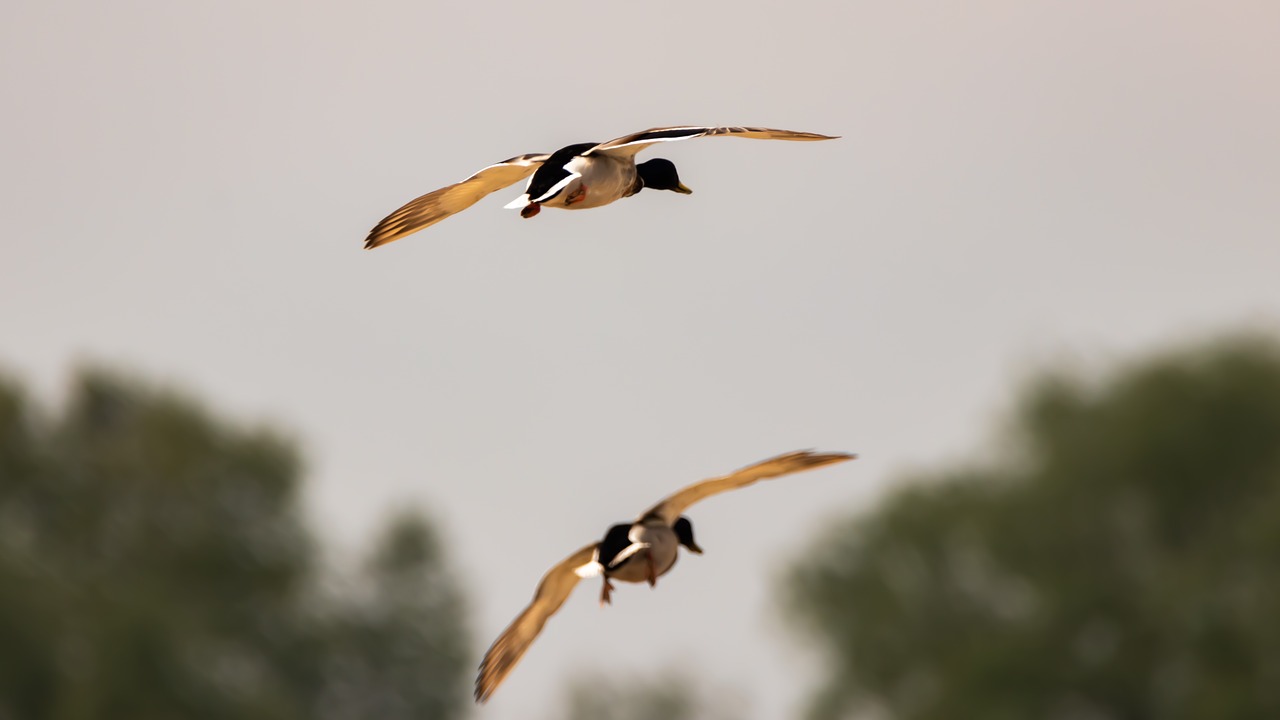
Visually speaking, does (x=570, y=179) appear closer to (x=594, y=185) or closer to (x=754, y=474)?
(x=594, y=185)

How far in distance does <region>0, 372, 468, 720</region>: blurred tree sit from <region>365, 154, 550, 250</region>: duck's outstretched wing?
140 feet

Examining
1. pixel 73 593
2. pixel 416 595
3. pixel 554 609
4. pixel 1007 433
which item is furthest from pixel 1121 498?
pixel 554 609

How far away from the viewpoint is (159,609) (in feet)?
190

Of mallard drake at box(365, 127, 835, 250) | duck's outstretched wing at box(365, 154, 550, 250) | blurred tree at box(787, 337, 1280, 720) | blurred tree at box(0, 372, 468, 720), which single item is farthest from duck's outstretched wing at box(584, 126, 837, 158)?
blurred tree at box(0, 372, 468, 720)

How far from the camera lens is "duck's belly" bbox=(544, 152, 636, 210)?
1179 cm

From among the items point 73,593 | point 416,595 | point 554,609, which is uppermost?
point 554,609

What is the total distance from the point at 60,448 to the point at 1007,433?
26654 millimetres

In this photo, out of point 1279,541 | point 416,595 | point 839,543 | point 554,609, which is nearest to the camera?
point 554,609

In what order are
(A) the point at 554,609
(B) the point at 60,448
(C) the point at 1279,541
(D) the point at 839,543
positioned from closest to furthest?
(A) the point at 554,609 < (C) the point at 1279,541 < (D) the point at 839,543 < (B) the point at 60,448

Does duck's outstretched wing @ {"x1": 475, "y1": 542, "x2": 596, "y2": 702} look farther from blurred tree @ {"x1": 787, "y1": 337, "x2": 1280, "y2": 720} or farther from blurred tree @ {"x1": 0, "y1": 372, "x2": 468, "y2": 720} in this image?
blurred tree @ {"x1": 0, "y1": 372, "x2": 468, "y2": 720}

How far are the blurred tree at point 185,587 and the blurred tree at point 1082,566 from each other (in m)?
15.1

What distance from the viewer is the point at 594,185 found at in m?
12.0

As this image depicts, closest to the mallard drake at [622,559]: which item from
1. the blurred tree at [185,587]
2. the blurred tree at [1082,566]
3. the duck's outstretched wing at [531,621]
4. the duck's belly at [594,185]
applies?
the duck's outstretched wing at [531,621]

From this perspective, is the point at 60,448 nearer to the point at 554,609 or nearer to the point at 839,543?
the point at 839,543
